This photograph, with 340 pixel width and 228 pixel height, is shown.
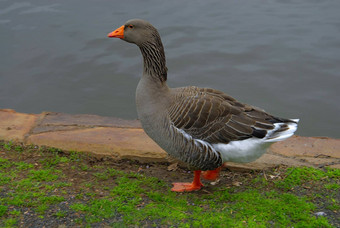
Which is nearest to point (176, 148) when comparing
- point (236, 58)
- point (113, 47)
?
point (236, 58)

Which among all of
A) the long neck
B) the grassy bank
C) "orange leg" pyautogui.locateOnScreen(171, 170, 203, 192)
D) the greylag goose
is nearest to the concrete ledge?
the grassy bank

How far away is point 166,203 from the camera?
412cm

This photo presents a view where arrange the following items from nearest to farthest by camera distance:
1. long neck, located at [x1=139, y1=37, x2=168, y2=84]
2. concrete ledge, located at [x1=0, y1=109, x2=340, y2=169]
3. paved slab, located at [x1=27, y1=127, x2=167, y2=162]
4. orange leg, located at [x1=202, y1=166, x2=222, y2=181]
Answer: long neck, located at [x1=139, y1=37, x2=168, y2=84] → orange leg, located at [x1=202, y1=166, x2=222, y2=181] → concrete ledge, located at [x1=0, y1=109, x2=340, y2=169] → paved slab, located at [x1=27, y1=127, x2=167, y2=162]

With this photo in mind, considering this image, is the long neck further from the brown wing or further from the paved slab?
the paved slab

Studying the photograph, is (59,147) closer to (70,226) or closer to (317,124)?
(70,226)

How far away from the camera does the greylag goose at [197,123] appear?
4418 millimetres

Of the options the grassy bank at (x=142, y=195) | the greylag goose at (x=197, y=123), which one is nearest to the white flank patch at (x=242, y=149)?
the greylag goose at (x=197, y=123)

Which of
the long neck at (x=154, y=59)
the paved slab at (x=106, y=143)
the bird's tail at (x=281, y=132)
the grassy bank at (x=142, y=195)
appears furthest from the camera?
the paved slab at (x=106, y=143)

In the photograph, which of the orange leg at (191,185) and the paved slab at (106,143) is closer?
the orange leg at (191,185)

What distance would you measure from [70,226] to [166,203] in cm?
100

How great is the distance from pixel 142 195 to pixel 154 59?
5.02 ft

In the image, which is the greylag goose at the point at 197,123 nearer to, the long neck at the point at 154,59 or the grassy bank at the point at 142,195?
the long neck at the point at 154,59

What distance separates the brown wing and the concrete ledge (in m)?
0.71

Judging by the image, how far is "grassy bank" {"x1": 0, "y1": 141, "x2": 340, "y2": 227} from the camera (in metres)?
3.72
